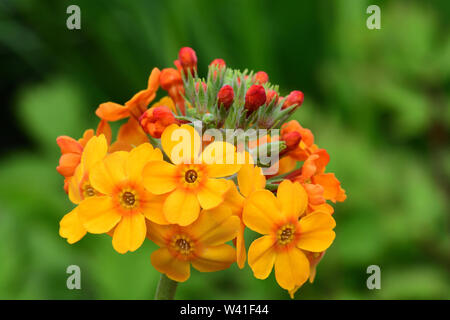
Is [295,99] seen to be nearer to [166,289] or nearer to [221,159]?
[221,159]

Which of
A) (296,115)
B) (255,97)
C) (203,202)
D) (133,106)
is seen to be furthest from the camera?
(296,115)

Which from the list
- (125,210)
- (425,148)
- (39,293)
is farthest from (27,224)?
(425,148)

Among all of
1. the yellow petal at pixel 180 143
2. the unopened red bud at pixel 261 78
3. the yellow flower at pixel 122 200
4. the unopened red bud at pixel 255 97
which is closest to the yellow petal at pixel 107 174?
the yellow flower at pixel 122 200

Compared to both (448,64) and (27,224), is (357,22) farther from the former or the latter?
(27,224)

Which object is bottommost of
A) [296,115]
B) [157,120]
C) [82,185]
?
[82,185]

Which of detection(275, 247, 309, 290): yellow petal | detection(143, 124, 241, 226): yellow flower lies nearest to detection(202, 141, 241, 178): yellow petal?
detection(143, 124, 241, 226): yellow flower

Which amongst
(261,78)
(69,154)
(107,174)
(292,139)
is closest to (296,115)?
(261,78)

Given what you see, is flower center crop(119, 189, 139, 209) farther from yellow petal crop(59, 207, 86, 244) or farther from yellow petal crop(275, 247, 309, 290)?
yellow petal crop(275, 247, 309, 290)

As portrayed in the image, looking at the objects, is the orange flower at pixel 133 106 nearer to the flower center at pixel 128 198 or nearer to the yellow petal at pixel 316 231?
the flower center at pixel 128 198
